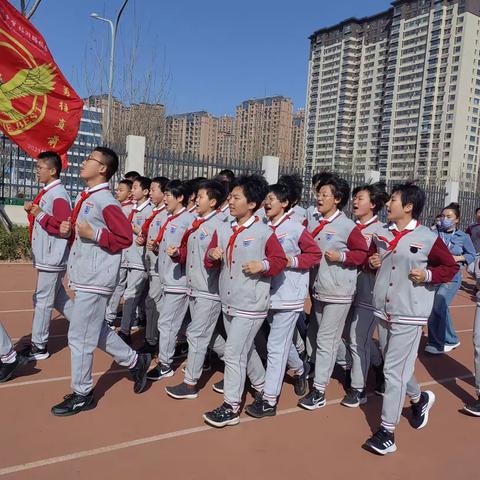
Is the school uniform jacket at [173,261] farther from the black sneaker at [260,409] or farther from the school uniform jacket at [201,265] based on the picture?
the black sneaker at [260,409]

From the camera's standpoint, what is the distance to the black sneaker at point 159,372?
4.24 m

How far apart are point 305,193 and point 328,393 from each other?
9613mm

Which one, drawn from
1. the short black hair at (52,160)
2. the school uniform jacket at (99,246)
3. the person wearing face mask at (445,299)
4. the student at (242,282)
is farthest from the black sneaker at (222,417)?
the person wearing face mask at (445,299)

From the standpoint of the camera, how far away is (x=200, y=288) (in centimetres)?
388

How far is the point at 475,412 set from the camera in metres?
3.99

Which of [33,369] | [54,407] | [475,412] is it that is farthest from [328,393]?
[33,369]

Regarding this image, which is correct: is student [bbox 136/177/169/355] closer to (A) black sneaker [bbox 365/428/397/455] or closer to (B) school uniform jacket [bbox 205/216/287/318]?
(B) school uniform jacket [bbox 205/216/287/318]

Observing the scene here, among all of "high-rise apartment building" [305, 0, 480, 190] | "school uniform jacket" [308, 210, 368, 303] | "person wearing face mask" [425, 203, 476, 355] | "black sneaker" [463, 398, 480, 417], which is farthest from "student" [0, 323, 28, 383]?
"high-rise apartment building" [305, 0, 480, 190]

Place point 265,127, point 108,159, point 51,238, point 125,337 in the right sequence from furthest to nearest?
1. point 265,127
2. point 125,337
3. point 51,238
4. point 108,159

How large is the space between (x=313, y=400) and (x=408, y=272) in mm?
1299

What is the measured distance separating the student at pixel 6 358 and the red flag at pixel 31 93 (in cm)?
300

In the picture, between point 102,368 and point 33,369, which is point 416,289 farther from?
point 33,369

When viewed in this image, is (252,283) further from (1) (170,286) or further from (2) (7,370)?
(2) (7,370)

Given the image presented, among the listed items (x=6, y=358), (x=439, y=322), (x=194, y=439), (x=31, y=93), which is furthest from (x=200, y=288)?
(x=31, y=93)
